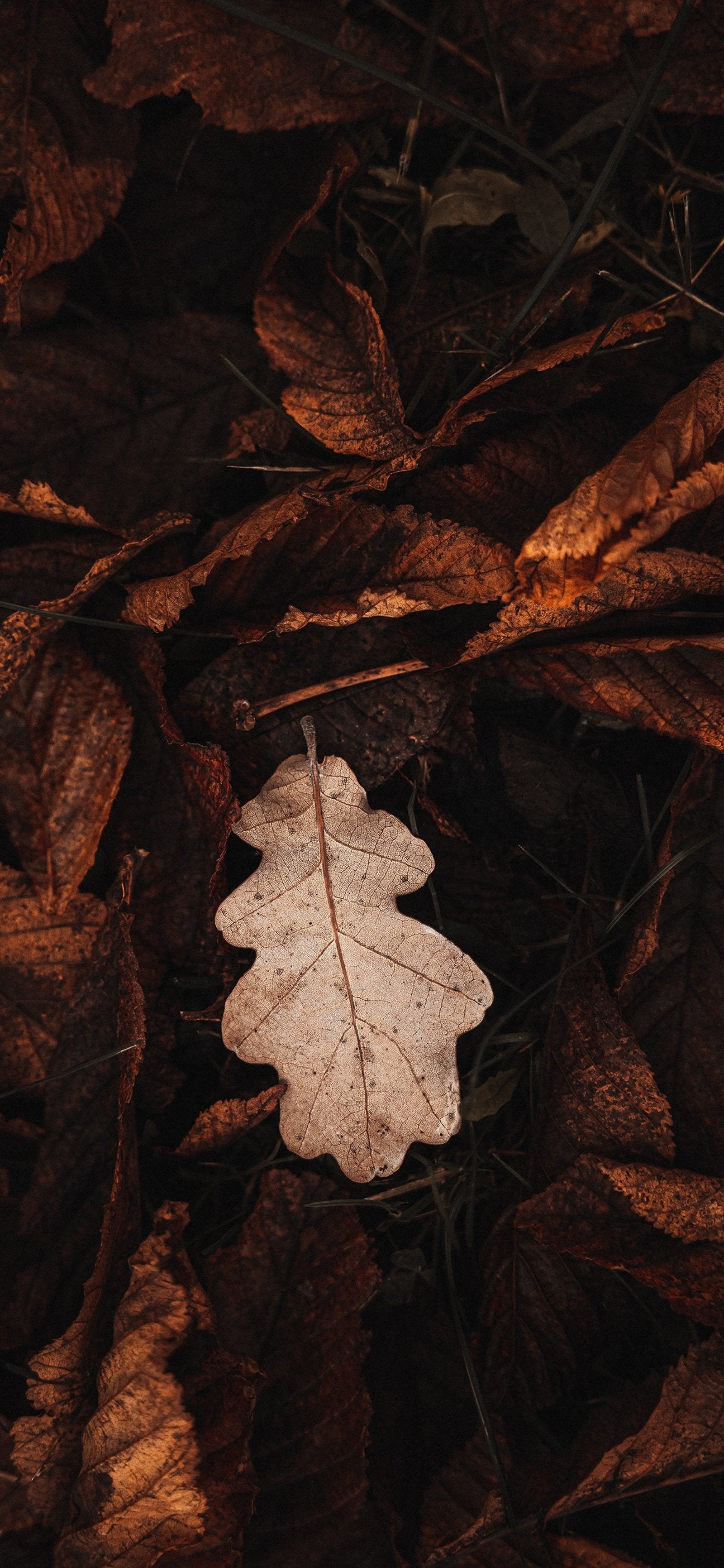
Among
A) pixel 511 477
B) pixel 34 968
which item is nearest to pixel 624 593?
pixel 511 477

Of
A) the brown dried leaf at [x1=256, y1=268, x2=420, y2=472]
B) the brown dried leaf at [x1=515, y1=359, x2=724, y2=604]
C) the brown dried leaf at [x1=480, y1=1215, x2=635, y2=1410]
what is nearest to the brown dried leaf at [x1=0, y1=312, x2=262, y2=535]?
the brown dried leaf at [x1=256, y1=268, x2=420, y2=472]

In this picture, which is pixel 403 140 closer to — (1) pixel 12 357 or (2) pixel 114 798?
(1) pixel 12 357

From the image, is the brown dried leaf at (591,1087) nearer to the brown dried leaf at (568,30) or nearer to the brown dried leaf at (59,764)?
the brown dried leaf at (59,764)

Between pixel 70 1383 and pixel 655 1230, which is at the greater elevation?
pixel 655 1230

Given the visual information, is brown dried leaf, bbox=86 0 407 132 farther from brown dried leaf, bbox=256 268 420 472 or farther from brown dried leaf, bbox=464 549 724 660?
brown dried leaf, bbox=464 549 724 660

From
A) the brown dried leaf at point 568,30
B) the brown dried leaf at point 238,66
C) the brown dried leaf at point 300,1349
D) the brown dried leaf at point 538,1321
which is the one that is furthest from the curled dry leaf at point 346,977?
the brown dried leaf at point 568,30

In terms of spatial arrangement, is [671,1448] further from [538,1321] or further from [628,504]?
[628,504]

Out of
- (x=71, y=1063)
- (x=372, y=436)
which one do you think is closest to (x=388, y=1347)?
(x=71, y=1063)

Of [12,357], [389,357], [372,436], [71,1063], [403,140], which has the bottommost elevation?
[71,1063]
